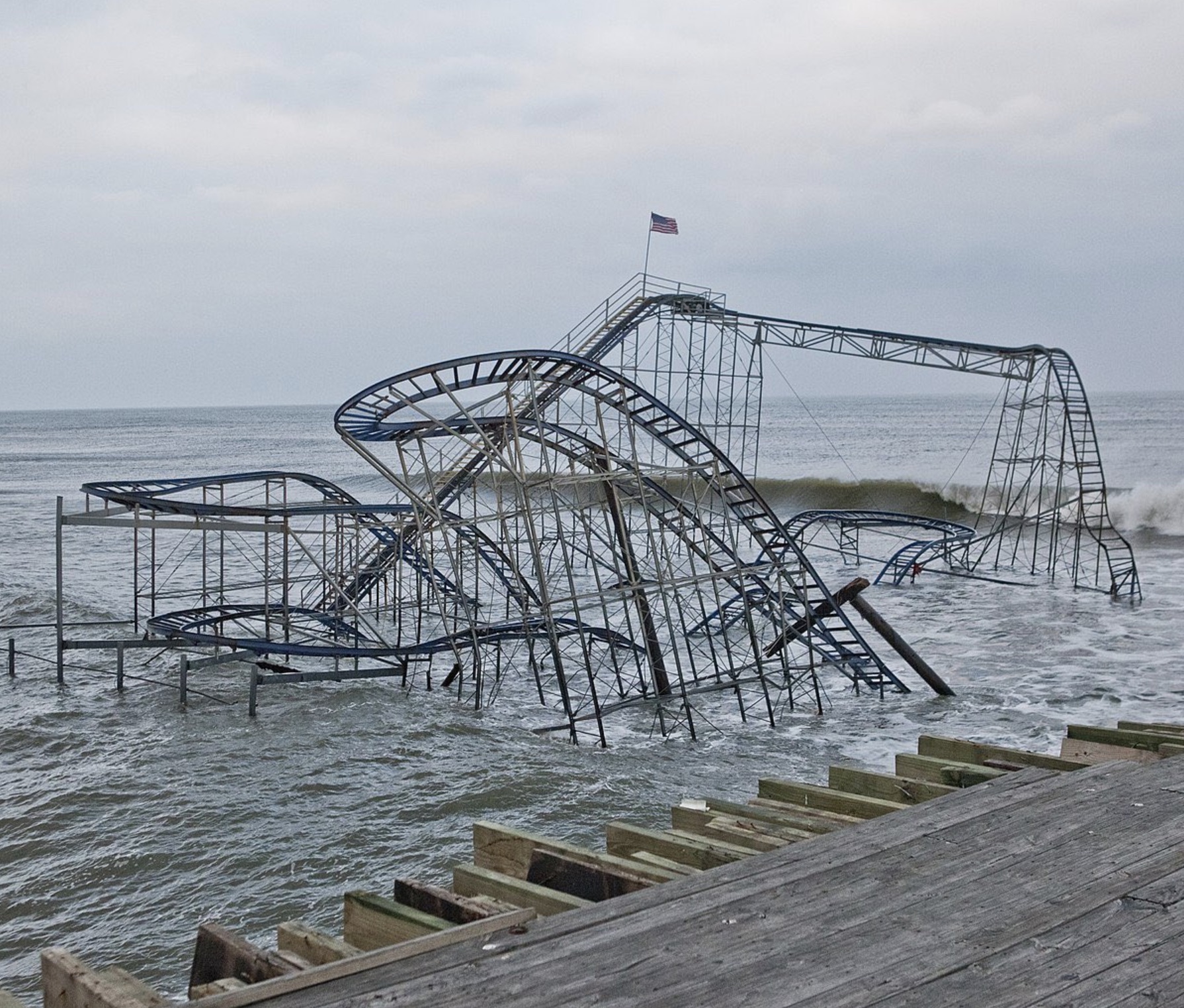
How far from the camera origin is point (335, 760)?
47.6 feet

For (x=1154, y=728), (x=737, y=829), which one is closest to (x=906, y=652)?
(x=1154, y=728)

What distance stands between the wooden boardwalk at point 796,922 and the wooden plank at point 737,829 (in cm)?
2

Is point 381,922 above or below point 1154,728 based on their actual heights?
below

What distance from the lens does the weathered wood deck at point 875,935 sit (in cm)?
315

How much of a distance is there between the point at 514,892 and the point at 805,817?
163 cm

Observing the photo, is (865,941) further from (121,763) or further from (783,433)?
(783,433)

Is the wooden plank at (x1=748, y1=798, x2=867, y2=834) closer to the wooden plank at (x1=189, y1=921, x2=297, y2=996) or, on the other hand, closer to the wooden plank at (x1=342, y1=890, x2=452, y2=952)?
the wooden plank at (x1=342, y1=890, x2=452, y2=952)

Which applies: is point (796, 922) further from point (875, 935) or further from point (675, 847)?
point (675, 847)

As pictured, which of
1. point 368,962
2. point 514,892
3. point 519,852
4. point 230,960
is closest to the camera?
point 368,962

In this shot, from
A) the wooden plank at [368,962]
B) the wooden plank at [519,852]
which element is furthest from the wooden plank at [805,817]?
the wooden plank at [368,962]

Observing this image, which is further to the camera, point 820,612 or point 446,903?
point 820,612

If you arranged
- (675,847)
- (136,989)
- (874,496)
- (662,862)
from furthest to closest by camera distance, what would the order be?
(874,496) → (675,847) → (662,862) → (136,989)

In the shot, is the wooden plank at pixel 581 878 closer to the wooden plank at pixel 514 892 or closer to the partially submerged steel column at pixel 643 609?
the wooden plank at pixel 514 892

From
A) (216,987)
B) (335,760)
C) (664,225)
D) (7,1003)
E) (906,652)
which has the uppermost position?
(664,225)
